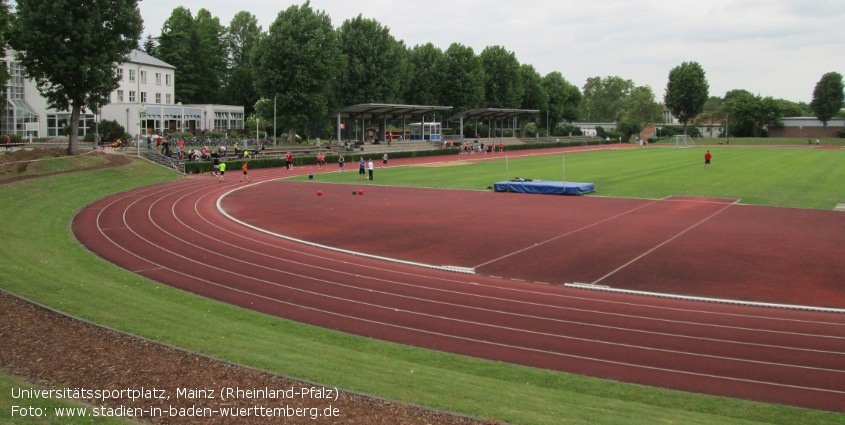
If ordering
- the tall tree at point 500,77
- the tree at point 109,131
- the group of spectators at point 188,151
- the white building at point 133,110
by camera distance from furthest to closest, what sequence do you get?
the tall tree at point 500,77, the white building at point 133,110, the tree at point 109,131, the group of spectators at point 188,151

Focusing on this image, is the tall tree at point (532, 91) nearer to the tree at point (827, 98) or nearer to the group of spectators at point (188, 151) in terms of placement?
the tree at point (827, 98)

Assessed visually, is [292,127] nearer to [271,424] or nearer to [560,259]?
[560,259]

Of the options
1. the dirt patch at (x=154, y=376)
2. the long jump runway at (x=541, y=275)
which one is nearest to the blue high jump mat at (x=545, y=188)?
the long jump runway at (x=541, y=275)

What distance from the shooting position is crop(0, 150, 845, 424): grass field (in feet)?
33.1

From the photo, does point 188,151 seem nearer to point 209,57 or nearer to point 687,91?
point 209,57

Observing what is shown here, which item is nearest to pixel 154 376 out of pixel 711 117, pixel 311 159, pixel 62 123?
pixel 311 159

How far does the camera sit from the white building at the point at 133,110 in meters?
68.3

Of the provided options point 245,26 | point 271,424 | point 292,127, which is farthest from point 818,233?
point 245,26

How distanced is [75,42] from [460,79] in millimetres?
71415

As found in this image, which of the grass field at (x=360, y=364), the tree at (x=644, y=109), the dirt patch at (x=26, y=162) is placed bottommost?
the grass field at (x=360, y=364)

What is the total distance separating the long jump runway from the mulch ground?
16.1 feet

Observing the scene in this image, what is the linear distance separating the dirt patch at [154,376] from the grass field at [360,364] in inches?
20.3

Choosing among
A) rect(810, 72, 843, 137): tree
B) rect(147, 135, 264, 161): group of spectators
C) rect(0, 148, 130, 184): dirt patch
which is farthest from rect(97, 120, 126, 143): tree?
rect(810, 72, 843, 137): tree

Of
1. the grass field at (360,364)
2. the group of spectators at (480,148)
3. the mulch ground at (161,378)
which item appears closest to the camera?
the mulch ground at (161,378)
